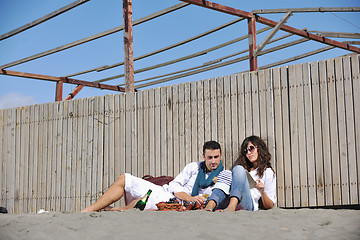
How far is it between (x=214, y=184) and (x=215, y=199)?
2.61 ft

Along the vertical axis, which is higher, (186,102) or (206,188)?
(186,102)

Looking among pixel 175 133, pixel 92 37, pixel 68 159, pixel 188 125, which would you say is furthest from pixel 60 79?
pixel 188 125

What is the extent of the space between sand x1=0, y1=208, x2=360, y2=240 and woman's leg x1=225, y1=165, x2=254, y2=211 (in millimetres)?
686

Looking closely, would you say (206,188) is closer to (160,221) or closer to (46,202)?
(160,221)

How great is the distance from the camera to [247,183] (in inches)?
217

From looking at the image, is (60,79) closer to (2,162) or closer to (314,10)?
(2,162)

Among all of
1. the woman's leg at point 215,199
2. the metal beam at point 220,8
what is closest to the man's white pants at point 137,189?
the woman's leg at point 215,199

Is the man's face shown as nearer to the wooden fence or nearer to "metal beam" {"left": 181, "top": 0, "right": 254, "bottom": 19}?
the wooden fence

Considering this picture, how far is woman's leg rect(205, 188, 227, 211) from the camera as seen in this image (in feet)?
17.0

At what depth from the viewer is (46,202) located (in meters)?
8.46

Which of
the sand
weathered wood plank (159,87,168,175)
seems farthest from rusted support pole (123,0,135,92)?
the sand

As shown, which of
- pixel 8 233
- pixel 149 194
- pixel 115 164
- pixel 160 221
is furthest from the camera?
pixel 115 164

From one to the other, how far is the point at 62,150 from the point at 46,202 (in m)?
0.98

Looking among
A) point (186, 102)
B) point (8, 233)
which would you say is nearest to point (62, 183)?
point (186, 102)
